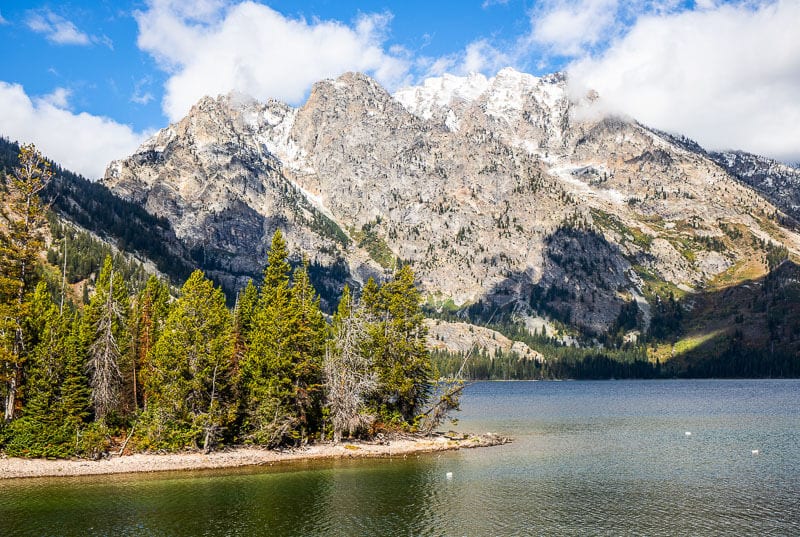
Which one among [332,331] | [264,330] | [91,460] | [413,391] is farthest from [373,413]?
[91,460]

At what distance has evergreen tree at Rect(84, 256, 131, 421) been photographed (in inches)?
2596

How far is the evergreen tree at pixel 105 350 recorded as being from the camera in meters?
65.9

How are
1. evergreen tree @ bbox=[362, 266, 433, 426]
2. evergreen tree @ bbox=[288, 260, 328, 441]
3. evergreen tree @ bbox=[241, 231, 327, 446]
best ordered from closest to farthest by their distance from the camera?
evergreen tree @ bbox=[241, 231, 327, 446]
evergreen tree @ bbox=[288, 260, 328, 441]
evergreen tree @ bbox=[362, 266, 433, 426]

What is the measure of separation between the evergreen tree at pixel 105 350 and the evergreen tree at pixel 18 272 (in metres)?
6.50

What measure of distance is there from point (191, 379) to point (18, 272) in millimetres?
20653

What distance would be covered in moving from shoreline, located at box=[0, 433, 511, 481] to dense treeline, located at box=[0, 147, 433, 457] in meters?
1.75

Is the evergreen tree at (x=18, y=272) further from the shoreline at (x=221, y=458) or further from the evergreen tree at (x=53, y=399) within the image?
the shoreline at (x=221, y=458)

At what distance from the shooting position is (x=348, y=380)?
74.6 metres

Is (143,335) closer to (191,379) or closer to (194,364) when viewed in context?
(191,379)

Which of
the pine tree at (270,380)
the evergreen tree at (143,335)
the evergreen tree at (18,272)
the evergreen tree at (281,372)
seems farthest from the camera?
the evergreen tree at (143,335)

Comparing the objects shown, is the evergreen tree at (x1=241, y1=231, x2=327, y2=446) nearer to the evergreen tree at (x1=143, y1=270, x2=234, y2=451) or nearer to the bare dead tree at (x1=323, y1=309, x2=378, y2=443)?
the bare dead tree at (x1=323, y1=309, x2=378, y2=443)

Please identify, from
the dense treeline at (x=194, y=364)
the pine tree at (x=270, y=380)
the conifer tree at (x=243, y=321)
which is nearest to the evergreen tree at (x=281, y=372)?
the pine tree at (x=270, y=380)

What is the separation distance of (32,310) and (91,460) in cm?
1689

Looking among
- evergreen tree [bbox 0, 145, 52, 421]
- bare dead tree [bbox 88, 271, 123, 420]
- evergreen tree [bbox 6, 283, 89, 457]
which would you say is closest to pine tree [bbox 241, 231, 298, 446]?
bare dead tree [bbox 88, 271, 123, 420]
